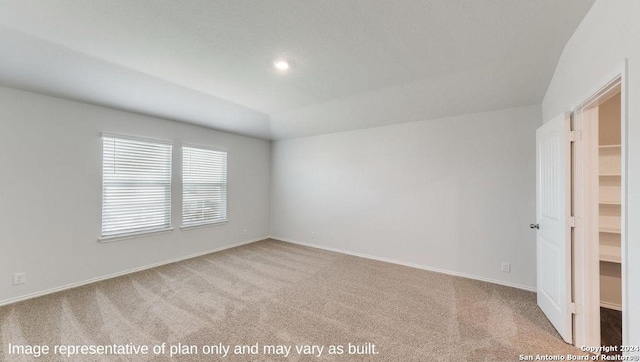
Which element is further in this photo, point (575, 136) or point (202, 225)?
point (202, 225)

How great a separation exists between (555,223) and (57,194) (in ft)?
18.1

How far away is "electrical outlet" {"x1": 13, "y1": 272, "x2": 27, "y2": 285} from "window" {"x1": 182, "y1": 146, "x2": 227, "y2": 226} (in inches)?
72.5

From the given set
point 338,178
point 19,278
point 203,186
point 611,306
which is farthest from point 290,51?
point 611,306

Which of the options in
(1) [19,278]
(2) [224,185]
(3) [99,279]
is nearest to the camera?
(1) [19,278]

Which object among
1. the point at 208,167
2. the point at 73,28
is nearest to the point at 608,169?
the point at 73,28

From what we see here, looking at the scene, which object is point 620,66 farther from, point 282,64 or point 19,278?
point 19,278

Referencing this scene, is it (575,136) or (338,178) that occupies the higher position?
(575,136)

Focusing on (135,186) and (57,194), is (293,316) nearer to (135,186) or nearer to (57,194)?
(135,186)

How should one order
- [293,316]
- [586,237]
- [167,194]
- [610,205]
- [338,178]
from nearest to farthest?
[586,237] < [293,316] < [610,205] < [167,194] < [338,178]

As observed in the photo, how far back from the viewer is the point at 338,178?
4883 millimetres

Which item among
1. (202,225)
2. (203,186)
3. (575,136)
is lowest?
(202,225)

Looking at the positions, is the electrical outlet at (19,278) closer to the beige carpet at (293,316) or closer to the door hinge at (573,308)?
the beige carpet at (293,316)

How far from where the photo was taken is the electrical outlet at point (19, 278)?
108 inches

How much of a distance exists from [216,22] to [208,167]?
3279 millimetres
